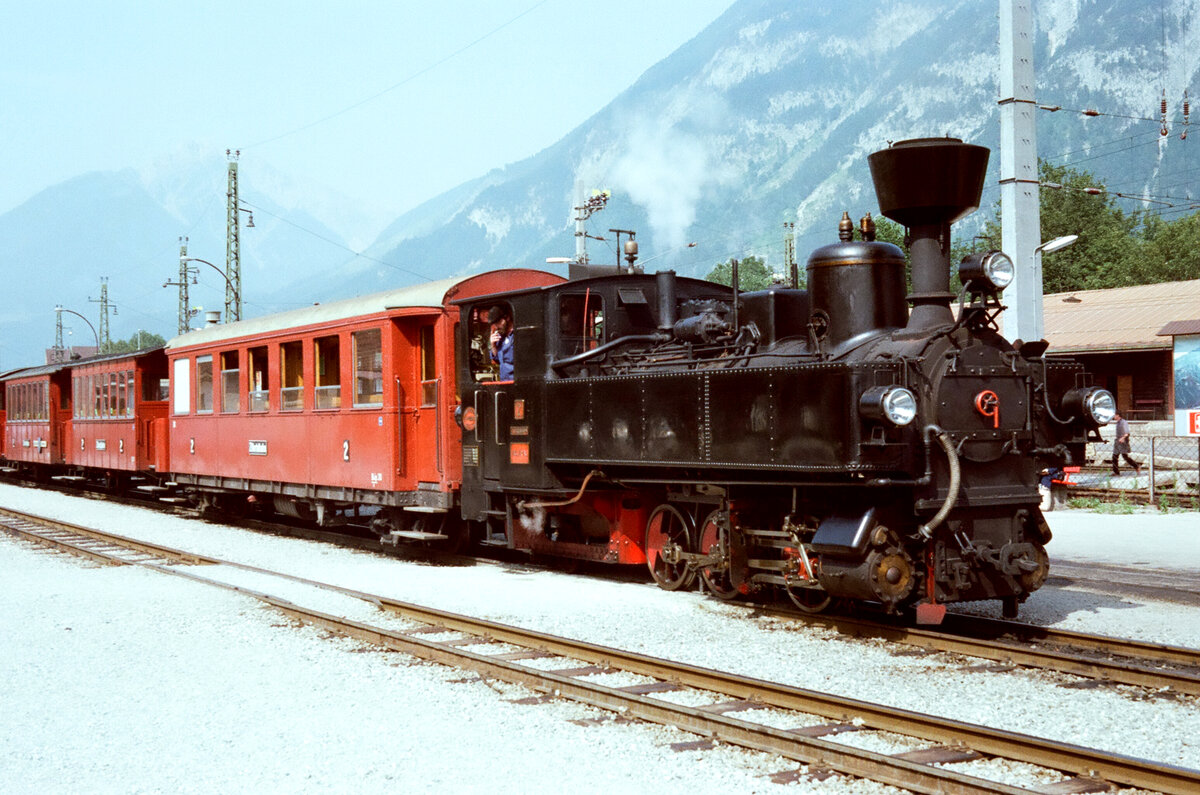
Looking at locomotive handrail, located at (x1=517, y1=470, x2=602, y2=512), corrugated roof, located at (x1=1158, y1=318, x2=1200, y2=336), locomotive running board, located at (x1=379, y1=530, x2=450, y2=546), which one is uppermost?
corrugated roof, located at (x1=1158, y1=318, x2=1200, y2=336)

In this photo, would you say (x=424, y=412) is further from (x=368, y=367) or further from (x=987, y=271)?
(x=987, y=271)

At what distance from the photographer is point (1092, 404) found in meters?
7.92

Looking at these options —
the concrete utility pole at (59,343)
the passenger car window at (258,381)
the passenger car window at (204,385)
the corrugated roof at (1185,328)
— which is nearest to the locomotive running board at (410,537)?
the passenger car window at (258,381)

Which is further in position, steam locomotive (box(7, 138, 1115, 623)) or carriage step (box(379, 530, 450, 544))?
carriage step (box(379, 530, 450, 544))

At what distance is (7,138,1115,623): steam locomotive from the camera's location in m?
7.49

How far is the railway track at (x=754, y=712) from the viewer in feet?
15.2

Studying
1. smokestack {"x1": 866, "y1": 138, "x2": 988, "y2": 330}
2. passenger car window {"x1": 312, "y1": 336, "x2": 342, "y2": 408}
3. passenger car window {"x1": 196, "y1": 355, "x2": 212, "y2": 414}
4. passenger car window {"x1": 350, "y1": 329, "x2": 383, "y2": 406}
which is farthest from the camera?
passenger car window {"x1": 196, "y1": 355, "x2": 212, "y2": 414}

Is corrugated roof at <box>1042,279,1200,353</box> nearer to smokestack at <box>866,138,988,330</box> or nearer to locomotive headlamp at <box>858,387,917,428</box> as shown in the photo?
smokestack at <box>866,138,988,330</box>

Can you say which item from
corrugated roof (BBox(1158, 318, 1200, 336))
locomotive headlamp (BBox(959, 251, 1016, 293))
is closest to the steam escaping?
locomotive headlamp (BBox(959, 251, 1016, 293))

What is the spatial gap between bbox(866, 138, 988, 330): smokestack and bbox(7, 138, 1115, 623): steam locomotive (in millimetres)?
16

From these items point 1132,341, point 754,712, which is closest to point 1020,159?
point 754,712

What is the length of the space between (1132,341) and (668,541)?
26.3 meters

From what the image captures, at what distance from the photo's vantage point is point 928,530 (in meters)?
7.23

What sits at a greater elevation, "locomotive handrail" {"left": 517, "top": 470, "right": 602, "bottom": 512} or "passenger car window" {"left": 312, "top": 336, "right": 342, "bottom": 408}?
"passenger car window" {"left": 312, "top": 336, "right": 342, "bottom": 408}
